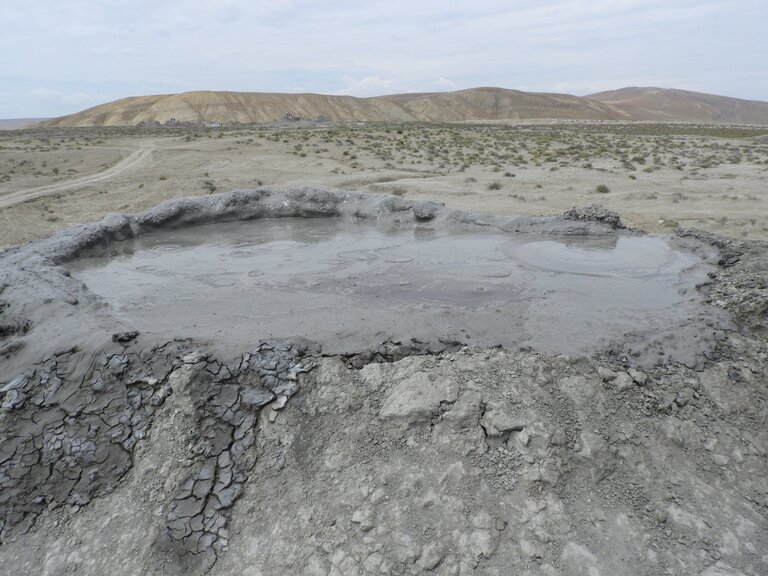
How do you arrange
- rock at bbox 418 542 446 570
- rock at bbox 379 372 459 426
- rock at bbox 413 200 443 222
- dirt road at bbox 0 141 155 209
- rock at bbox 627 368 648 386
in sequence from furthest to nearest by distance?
dirt road at bbox 0 141 155 209, rock at bbox 413 200 443 222, rock at bbox 627 368 648 386, rock at bbox 379 372 459 426, rock at bbox 418 542 446 570

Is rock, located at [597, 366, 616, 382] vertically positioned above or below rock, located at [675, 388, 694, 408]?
above

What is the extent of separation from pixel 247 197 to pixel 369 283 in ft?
15.2

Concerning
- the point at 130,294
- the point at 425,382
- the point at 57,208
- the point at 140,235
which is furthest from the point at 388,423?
the point at 57,208

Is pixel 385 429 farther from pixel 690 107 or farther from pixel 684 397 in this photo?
pixel 690 107

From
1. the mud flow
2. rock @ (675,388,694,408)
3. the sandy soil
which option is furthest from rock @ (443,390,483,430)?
the sandy soil

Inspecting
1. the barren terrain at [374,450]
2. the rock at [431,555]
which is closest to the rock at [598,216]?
the barren terrain at [374,450]

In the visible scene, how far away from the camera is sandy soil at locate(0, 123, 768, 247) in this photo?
11812 mm

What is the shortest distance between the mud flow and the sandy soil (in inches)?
165

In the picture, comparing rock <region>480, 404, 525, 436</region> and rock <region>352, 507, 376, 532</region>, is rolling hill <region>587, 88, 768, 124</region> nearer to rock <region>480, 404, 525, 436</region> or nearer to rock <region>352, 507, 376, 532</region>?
rock <region>480, 404, 525, 436</region>

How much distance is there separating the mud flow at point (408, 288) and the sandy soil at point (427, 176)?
13.8ft

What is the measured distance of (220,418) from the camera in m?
3.87

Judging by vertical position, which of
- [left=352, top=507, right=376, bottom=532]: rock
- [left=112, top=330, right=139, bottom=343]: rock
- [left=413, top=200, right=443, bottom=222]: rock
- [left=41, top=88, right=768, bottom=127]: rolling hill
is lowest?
[left=352, top=507, right=376, bottom=532]: rock

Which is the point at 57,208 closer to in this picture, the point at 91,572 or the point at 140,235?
the point at 140,235

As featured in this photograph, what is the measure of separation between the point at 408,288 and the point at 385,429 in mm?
2499
